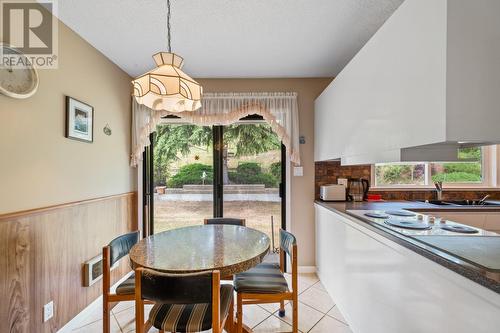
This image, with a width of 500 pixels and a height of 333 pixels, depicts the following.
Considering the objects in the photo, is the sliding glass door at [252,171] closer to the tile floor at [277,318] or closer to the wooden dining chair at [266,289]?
the tile floor at [277,318]

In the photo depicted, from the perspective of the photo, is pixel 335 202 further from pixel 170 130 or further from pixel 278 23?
pixel 170 130

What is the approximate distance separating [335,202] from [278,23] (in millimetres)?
1891

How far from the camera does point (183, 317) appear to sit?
139 cm

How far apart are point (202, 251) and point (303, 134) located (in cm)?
209

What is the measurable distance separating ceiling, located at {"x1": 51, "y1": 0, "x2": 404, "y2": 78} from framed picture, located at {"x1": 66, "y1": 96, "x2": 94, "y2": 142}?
62cm

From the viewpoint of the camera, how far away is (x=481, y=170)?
2.94 metres

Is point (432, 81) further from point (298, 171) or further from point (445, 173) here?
point (445, 173)

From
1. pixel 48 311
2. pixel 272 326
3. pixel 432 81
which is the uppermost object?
pixel 432 81

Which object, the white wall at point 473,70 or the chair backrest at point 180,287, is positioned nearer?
the white wall at point 473,70

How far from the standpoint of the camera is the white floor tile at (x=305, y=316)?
2.07 m

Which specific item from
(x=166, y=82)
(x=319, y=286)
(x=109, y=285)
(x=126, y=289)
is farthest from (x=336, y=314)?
(x=166, y=82)

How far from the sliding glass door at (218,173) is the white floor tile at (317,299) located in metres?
0.84

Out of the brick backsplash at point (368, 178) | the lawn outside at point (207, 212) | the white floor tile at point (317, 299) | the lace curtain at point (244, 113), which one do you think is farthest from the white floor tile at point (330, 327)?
the lace curtain at point (244, 113)

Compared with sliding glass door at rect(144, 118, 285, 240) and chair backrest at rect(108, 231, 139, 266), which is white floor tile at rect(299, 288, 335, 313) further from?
chair backrest at rect(108, 231, 139, 266)
